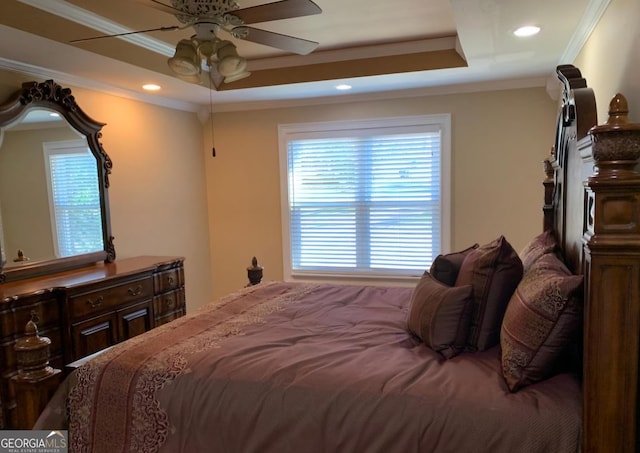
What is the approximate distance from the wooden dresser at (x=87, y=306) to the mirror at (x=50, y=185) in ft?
0.47

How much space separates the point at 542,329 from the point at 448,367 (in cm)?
35

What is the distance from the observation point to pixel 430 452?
134 centimetres

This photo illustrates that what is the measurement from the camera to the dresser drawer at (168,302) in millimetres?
3400

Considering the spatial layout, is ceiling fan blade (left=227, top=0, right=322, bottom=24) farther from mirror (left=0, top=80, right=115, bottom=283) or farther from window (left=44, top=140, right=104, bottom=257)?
window (left=44, top=140, right=104, bottom=257)

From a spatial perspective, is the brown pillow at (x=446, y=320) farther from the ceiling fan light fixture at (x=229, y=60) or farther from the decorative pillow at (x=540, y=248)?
the ceiling fan light fixture at (x=229, y=60)

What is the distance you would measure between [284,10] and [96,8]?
1396 mm

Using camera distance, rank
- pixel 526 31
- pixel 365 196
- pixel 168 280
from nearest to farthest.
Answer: pixel 526 31 → pixel 168 280 → pixel 365 196

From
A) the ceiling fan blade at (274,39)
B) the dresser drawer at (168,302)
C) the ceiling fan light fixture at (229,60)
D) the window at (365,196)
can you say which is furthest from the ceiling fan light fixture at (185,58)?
the window at (365,196)

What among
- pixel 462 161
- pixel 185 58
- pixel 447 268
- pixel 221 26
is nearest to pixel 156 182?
pixel 185 58

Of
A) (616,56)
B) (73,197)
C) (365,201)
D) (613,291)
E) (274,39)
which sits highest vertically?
(274,39)

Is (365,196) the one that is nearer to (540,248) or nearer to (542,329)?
(540,248)

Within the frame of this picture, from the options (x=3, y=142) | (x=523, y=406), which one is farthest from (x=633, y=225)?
(x=3, y=142)

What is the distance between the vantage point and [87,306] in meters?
2.79

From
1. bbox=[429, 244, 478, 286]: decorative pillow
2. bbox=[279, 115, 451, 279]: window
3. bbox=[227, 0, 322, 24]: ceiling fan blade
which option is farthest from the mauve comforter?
bbox=[279, 115, 451, 279]: window
